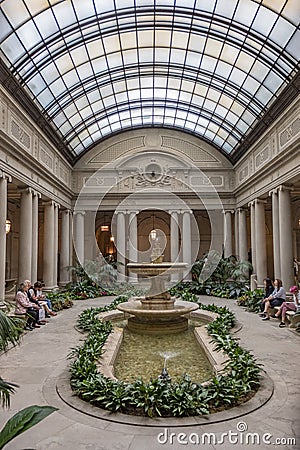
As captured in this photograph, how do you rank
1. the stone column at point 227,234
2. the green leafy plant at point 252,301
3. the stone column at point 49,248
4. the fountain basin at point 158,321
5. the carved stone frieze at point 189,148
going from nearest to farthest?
1. the fountain basin at point 158,321
2. the green leafy plant at point 252,301
3. the stone column at point 49,248
4. the stone column at point 227,234
5. the carved stone frieze at point 189,148

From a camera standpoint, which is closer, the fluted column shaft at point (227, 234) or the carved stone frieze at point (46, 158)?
the carved stone frieze at point (46, 158)

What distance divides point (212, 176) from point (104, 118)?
8.95m

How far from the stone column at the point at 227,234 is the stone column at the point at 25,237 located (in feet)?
47.6

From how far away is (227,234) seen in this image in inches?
1038

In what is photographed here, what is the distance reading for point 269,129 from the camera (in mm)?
18094

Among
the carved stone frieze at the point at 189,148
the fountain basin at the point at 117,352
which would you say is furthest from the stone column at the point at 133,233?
the fountain basin at the point at 117,352

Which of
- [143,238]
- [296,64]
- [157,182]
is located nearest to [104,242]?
[143,238]

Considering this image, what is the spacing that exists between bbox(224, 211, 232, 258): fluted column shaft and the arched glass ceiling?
16.5ft

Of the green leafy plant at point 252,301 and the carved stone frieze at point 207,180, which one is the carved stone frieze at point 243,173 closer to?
the carved stone frieze at point 207,180

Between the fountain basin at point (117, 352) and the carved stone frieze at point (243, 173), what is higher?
the carved stone frieze at point (243, 173)

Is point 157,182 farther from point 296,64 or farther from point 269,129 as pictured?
point 296,64

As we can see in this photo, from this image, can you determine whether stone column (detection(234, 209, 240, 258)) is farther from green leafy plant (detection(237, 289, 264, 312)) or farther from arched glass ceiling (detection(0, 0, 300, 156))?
green leafy plant (detection(237, 289, 264, 312))

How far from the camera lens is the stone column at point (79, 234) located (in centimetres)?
2590

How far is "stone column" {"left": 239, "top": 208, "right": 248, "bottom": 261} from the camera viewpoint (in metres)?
24.3
